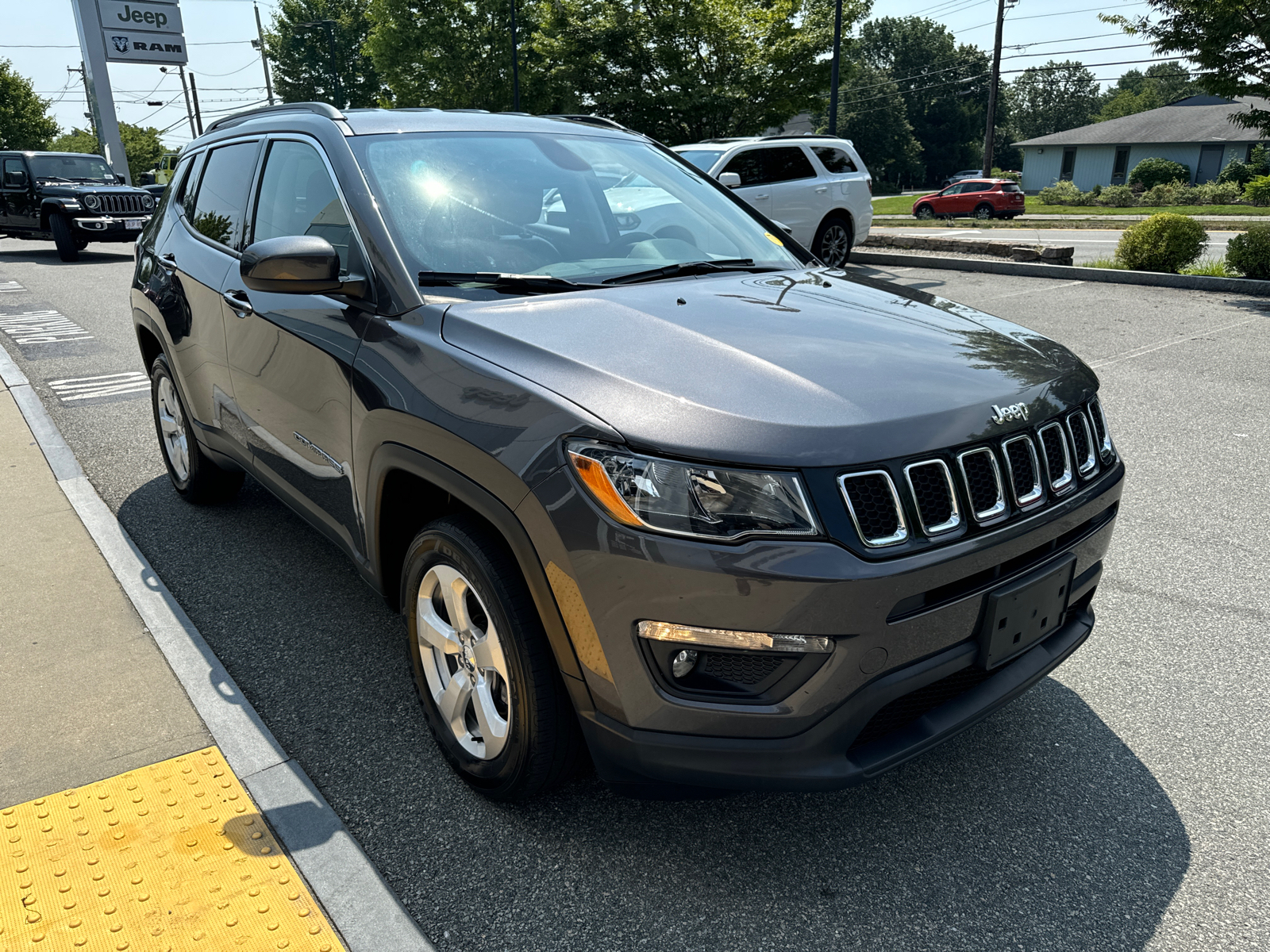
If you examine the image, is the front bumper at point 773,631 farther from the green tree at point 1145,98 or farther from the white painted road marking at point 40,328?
the green tree at point 1145,98

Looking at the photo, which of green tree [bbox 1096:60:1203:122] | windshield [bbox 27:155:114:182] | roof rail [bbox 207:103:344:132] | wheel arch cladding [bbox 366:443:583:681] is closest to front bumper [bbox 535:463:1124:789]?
wheel arch cladding [bbox 366:443:583:681]

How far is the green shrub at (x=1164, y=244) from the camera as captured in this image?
11.7 m

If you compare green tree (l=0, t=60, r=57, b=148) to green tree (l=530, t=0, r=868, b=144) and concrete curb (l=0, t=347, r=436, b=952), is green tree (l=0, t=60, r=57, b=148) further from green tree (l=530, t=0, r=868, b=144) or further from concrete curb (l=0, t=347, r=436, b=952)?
concrete curb (l=0, t=347, r=436, b=952)

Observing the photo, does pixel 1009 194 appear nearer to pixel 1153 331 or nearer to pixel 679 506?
pixel 1153 331

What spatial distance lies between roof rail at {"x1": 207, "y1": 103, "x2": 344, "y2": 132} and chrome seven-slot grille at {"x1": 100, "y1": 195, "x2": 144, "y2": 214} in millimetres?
16739

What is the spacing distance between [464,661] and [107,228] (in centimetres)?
1962

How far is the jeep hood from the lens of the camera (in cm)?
200

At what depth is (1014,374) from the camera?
2.41 meters

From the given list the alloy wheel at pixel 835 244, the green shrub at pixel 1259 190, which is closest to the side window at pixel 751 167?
the alloy wheel at pixel 835 244

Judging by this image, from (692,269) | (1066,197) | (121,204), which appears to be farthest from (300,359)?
(1066,197)

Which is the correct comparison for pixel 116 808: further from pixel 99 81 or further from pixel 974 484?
pixel 99 81

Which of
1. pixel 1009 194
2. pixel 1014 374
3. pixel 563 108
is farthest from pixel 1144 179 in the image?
pixel 1014 374

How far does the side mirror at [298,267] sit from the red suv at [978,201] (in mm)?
38325

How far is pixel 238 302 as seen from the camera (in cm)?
364
